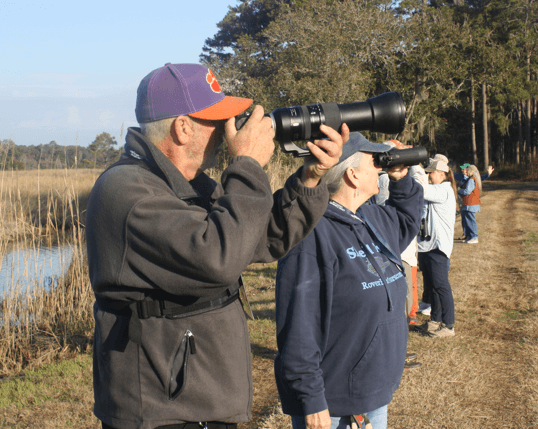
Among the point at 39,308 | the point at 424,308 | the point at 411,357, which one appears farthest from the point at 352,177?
the point at 424,308

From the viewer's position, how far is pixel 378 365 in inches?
78.5

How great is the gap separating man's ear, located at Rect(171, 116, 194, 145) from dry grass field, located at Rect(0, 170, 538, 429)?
8.16 feet

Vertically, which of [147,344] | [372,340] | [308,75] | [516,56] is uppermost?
[516,56]

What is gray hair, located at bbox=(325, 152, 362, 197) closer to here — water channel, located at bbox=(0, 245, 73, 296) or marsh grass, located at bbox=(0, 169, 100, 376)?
marsh grass, located at bbox=(0, 169, 100, 376)

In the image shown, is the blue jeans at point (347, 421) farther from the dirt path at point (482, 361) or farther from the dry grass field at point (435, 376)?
the dirt path at point (482, 361)

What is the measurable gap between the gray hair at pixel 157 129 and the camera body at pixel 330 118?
0.22 meters

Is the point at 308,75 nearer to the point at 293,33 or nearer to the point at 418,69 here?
the point at 293,33

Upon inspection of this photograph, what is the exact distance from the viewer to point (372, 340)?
200 centimetres

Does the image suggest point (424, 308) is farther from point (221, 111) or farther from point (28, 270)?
point (221, 111)

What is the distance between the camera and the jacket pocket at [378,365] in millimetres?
1979

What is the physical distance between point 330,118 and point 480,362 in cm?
374

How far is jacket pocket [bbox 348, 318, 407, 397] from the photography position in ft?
6.49

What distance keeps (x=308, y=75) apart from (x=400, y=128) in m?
15.2

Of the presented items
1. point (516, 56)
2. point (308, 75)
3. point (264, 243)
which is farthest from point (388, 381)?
point (516, 56)
